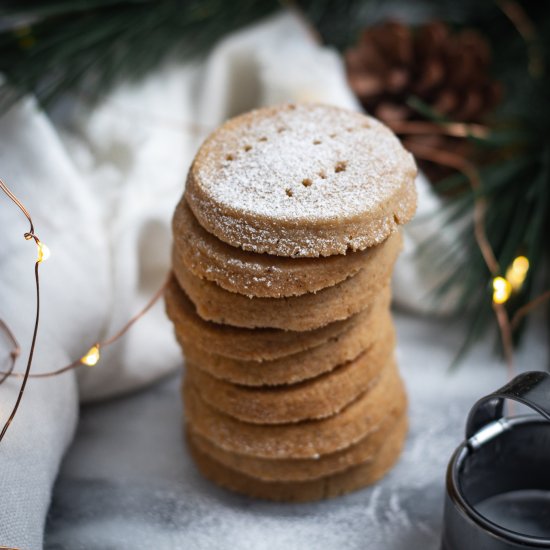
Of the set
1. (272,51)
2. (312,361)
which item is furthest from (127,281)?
(272,51)

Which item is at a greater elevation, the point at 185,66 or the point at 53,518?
the point at 185,66

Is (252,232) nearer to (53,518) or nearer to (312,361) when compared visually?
(312,361)

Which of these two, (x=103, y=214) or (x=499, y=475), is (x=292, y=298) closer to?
(x=499, y=475)

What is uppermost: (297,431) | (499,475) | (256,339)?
(256,339)

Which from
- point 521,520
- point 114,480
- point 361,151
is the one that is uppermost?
point 361,151

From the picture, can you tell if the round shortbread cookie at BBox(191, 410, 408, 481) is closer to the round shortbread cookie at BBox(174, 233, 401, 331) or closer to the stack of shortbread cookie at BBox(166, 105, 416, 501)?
the stack of shortbread cookie at BBox(166, 105, 416, 501)

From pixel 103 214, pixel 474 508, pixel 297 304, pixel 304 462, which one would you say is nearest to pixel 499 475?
pixel 474 508

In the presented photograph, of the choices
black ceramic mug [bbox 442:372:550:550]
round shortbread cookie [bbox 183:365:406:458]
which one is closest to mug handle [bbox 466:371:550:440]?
black ceramic mug [bbox 442:372:550:550]
